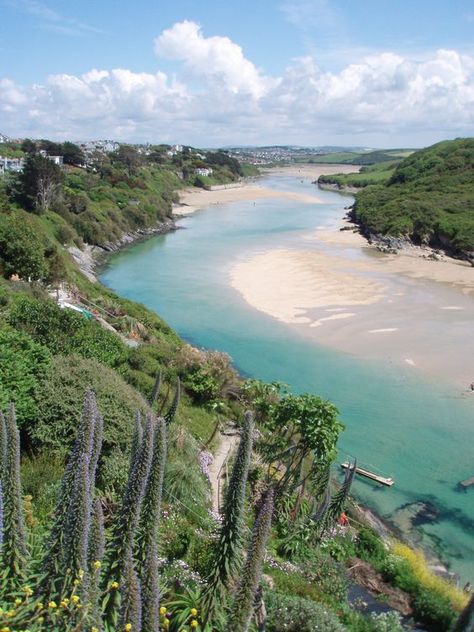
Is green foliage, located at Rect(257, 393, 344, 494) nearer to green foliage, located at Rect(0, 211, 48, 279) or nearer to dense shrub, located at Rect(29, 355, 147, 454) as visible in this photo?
dense shrub, located at Rect(29, 355, 147, 454)

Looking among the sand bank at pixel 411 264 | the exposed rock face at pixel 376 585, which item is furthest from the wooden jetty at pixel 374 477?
the sand bank at pixel 411 264

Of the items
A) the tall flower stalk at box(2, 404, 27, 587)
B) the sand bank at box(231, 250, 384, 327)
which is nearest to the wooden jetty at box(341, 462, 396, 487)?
the tall flower stalk at box(2, 404, 27, 587)

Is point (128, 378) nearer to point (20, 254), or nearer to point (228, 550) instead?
point (228, 550)

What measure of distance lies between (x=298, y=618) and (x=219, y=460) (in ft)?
23.8

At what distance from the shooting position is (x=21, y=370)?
1211 cm

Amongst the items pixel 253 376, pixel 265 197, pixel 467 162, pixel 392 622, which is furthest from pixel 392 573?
pixel 265 197

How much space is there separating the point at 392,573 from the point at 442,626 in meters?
1.78

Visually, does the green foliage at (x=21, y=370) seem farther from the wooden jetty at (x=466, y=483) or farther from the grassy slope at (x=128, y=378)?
the wooden jetty at (x=466, y=483)

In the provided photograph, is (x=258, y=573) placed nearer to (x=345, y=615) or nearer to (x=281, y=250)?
(x=345, y=615)

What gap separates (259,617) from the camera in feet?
26.0

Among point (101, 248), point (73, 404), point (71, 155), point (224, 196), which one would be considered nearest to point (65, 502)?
point (73, 404)

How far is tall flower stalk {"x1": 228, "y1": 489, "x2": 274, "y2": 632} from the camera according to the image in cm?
538

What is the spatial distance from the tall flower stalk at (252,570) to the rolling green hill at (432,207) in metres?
61.6

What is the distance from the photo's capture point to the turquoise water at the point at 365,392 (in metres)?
18.0
